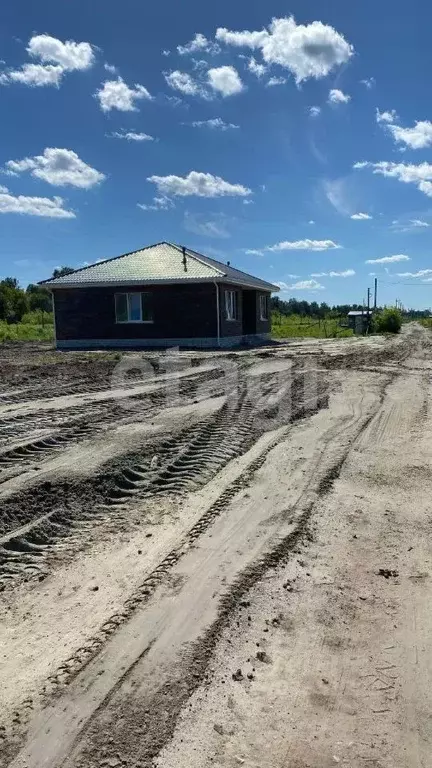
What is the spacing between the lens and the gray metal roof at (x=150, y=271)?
814 inches

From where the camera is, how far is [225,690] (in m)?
2.42

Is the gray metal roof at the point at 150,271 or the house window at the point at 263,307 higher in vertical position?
the gray metal roof at the point at 150,271

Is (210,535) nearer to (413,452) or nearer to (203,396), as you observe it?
(413,452)

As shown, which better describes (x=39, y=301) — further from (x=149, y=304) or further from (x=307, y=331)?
(x=149, y=304)

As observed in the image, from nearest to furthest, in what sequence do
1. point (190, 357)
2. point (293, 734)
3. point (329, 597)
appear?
point (293, 734) → point (329, 597) → point (190, 357)

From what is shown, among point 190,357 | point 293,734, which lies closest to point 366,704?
point 293,734

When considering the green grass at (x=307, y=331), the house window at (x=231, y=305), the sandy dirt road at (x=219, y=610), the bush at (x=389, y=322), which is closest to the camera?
the sandy dirt road at (x=219, y=610)

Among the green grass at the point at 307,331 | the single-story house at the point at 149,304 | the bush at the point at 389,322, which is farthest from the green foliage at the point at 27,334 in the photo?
the bush at the point at 389,322

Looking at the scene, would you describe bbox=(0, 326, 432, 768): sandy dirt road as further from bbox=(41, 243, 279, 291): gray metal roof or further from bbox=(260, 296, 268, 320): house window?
bbox=(260, 296, 268, 320): house window

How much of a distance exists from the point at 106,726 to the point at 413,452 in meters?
4.80

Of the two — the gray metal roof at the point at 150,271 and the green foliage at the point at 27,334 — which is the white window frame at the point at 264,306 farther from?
the green foliage at the point at 27,334

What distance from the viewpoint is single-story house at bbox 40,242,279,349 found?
20812 millimetres

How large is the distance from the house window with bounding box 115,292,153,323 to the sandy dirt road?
1589 centimetres

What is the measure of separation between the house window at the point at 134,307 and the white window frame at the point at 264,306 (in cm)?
706
